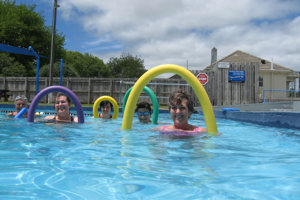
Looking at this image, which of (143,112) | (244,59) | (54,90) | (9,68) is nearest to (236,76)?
(143,112)

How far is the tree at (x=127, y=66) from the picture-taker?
46094 millimetres

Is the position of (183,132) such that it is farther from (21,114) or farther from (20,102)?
(20,102)

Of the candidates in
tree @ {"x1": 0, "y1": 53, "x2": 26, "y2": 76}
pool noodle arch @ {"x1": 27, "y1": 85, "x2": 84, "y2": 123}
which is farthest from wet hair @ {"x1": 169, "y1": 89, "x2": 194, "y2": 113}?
tree @ {"x1": 0, "y1": 53, "x2": 26, "y2": 76}

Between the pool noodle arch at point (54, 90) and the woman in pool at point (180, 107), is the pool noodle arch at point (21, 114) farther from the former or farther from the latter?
the woman in pool at point (180, 107)

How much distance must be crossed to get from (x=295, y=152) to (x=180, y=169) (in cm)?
180

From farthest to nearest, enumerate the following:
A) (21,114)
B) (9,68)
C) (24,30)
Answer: (24,30), (9,68), (21,114)

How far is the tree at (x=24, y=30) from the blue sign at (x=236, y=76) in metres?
24.1

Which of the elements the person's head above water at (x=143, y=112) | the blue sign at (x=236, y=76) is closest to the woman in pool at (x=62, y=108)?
the person's head above water at (x=143, y=112)

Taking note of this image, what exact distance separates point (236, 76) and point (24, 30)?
26.5 metres

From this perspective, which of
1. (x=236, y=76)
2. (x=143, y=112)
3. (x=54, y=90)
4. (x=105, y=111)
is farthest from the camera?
(x=236, y=76)

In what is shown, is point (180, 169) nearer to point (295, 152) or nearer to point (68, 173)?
point (68, 173)

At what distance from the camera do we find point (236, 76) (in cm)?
1495

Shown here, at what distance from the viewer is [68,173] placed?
198cm

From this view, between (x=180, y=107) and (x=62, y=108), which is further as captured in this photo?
(x=62, y=108)
